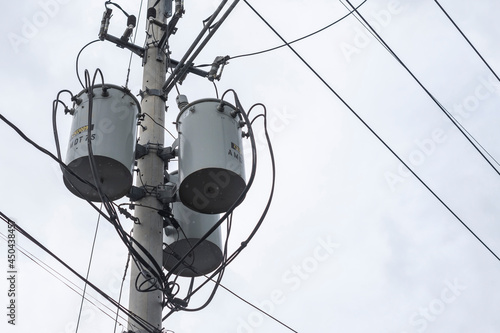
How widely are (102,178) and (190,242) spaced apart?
96 cm

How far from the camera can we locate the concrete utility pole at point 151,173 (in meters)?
4.64

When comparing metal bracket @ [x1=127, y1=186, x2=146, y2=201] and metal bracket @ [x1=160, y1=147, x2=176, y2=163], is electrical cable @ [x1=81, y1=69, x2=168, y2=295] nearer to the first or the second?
metal bracket @ [x1=127, y1=186, x2=146, y2=201]

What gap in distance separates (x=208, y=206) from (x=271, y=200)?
1.49 feet

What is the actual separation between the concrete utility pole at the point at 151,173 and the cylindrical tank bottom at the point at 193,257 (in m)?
0.47

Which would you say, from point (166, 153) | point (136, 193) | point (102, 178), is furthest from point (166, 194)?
point (102, 178)

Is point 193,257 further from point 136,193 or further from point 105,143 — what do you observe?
point 105,143

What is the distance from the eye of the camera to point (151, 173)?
5234 millimetres

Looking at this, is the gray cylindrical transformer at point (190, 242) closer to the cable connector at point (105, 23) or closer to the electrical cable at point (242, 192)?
the electrical cable at point (242, 192)

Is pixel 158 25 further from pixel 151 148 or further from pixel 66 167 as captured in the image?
pixel 66 167

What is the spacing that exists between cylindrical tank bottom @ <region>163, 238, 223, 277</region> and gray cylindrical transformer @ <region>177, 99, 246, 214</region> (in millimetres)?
411

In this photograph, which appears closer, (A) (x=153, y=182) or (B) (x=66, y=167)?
(B) (x=66, y=167)

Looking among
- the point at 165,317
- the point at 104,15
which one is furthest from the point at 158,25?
the point at 165,317

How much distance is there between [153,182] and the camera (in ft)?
17.0

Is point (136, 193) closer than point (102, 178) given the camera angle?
No
